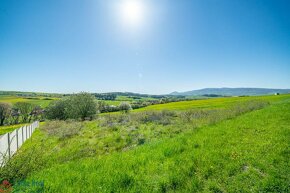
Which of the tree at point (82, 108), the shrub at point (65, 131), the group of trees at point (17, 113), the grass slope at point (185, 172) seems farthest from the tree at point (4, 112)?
the grass slope at point (185, 172)

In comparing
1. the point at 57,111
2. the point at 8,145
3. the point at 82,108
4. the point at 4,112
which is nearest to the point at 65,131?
the point at 8,145

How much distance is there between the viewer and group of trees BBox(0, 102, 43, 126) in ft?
186

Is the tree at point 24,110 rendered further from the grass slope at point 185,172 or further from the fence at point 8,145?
the grass slope at point 185,172

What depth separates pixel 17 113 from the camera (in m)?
63.6

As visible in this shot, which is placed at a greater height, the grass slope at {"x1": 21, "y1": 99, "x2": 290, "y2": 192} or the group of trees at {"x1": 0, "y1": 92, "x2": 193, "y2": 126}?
the grass slope at {"x1": 21, "y1": 99, "x2": 290, "y2": 192}

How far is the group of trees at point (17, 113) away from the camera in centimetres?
5684

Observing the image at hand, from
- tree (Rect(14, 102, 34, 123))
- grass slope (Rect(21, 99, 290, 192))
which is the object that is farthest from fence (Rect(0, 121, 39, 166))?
tree (Rect(14, 102, 34, 123))

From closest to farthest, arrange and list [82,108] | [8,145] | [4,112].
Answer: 1. [8,145]
2. [82,108]
3. [4,112]

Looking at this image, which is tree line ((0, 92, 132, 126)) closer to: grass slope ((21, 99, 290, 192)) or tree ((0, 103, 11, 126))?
tree ((0, 103, 11, 126))

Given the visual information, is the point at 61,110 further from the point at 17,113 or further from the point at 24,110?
the point at 17,113

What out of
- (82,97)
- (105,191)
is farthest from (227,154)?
(82,97)

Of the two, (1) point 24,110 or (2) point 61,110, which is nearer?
(2) point 61,110

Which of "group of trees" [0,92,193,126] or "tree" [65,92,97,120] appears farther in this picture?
"group of trees" [0,92,193,126]

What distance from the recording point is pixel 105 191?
13.3 ft
